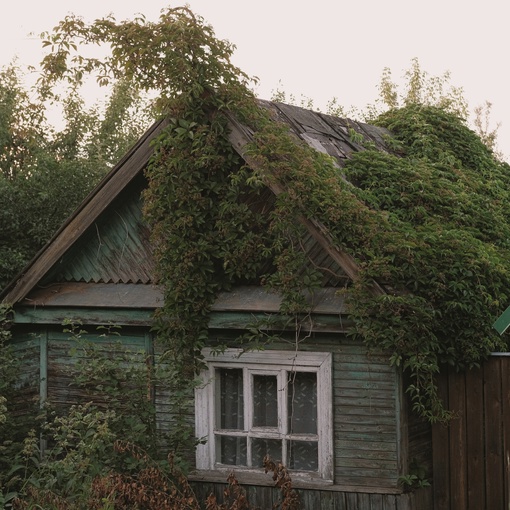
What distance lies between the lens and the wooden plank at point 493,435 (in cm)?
873

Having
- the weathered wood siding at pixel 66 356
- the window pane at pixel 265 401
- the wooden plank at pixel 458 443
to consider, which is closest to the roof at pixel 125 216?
the weathered wood siding at pixel 66 356

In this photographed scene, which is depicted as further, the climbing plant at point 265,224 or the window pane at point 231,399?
A: the window pane at point 231,399

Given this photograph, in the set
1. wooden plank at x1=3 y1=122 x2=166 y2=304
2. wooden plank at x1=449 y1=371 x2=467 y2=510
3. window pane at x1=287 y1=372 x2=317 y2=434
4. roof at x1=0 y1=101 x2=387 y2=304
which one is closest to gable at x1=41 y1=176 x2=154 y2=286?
roof at x1=0 y1=101 x2=387 y2=304

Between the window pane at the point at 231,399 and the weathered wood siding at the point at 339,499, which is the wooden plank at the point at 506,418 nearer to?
the weathered wood siding at the point at 339,499

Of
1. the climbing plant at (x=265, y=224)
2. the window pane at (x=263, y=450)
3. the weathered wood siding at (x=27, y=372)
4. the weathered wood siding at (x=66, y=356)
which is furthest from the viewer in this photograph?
the weathered wood siding at (x=27, y=372)

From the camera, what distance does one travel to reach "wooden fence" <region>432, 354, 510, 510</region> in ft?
28.7

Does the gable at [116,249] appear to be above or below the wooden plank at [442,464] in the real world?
above

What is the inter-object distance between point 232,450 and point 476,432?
7.72 ft

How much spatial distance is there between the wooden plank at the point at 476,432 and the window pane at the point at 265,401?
5.93 ft

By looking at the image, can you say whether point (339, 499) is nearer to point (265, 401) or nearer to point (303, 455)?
point (303, 455)

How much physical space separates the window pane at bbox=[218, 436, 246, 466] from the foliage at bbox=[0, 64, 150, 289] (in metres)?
7.52

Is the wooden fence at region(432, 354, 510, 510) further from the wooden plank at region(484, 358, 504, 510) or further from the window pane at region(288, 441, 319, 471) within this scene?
the window pane at region(288, 441, 319, 471)

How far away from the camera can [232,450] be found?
30.9 feet

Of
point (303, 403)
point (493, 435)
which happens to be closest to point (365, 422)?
point (303, 403)
